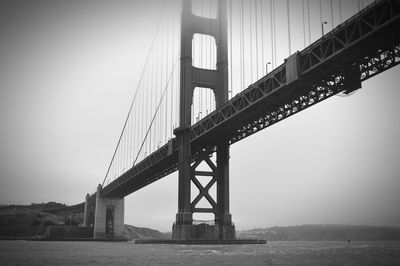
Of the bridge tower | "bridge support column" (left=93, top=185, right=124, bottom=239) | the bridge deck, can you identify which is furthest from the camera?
"bridge support column" (left=93, top=185, right=124, bottom=239)

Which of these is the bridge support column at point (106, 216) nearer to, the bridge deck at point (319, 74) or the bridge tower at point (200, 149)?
the bridge tower at point (200, 149)

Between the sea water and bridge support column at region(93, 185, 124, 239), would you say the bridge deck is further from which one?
bridge support column at region(93, 185, 124, 239)

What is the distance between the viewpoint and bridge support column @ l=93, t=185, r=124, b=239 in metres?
89.9

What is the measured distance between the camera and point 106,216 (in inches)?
3666

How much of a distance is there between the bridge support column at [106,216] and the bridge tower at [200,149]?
47.1m

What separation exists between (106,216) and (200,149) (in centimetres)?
5183

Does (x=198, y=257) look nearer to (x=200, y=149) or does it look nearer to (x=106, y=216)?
(x=200, y=149)

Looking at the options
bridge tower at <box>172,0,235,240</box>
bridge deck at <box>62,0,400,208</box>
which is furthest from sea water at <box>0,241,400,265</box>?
bridge deck at <box>62,0,400,208</box>

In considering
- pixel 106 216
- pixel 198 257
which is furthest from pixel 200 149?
pixel 106 216

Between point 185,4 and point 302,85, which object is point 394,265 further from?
point 185,4

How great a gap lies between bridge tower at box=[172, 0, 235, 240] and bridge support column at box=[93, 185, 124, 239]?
4707 centimetres

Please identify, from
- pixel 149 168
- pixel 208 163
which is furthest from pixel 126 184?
pixel 208 163

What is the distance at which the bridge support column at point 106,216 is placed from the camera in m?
89.9

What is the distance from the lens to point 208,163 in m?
Result: 46.0
